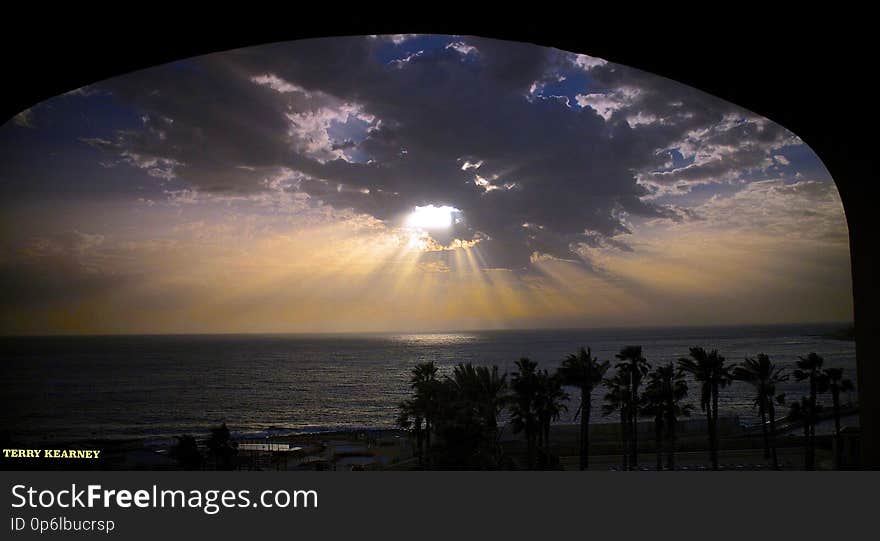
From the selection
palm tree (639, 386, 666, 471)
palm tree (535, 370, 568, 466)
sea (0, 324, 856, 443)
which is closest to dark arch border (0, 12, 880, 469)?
palm tree (535, 370, 568, 466)

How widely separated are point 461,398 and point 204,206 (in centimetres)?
3210

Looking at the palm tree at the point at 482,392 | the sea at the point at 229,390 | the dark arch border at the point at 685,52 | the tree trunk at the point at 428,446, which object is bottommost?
the sea at the point at 229,390

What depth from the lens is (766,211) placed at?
31672 mm

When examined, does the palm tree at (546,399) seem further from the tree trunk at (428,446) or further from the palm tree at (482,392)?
the tree trunk at (428,446)

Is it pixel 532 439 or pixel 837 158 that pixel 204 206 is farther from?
pixel 837 158

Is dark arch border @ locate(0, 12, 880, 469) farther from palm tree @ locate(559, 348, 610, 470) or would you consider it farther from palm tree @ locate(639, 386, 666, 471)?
palm tree @ locate(639, 386, 666, 471)

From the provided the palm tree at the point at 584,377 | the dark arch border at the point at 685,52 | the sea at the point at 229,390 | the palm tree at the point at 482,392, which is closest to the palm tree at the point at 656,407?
the palm tree at the point at 584,377

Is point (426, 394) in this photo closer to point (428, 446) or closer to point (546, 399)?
point (428, 446)

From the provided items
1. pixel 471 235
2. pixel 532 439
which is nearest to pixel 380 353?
pixel 471 235

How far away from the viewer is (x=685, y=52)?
678cm

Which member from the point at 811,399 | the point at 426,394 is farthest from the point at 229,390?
the point at 811,399

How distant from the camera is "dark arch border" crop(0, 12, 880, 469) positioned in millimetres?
6266

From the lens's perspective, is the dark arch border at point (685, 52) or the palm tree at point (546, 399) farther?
the palm tree at point (546, 399)

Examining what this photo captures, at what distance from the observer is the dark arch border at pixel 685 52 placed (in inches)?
247
